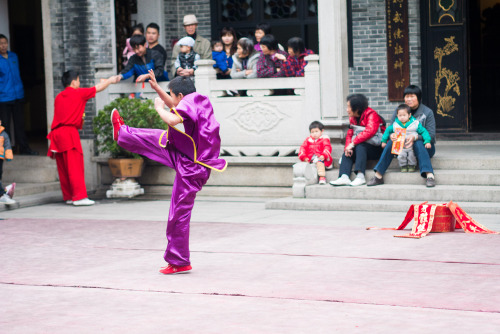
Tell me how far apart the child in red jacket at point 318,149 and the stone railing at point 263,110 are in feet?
1.54

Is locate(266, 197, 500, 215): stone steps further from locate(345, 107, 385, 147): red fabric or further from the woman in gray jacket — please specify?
the woman in gray jacket

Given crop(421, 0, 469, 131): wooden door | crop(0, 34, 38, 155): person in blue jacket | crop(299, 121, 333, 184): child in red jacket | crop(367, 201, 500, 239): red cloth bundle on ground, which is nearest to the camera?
crop(367, 201, 500, 239): red cloth bundle on ground

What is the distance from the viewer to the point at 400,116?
10.4 metres

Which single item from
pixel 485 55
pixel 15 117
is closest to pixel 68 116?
pixel 15 117

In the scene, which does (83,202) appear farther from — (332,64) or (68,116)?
(332,64)

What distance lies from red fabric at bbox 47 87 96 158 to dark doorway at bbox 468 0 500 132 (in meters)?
11.3

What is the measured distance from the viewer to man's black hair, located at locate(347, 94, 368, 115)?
1088cm

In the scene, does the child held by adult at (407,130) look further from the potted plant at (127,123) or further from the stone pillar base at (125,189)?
the stone pillar base at (125,189)

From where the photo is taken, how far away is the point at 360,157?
10703 millimetres

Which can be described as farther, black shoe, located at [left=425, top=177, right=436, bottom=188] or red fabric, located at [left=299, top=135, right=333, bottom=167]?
red fabric, located at [left=299, top=135, right=333, bottom=167]

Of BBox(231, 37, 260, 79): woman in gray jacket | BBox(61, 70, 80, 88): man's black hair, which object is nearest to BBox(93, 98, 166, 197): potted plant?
BBox(61, 70, 80, 88): man's black hair

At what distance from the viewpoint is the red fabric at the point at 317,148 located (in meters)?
11.1

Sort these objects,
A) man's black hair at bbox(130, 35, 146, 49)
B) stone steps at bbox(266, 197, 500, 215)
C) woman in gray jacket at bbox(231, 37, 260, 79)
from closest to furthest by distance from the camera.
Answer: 1. stone steps at bbox(266, 197, 500, 215)
2. woman in gray jacket at bbox(231, 37, 260, 79)
3. man's black hair at bbox(130, 35, 146, 49)

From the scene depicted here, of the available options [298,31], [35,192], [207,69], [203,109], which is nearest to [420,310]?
[203,109]
